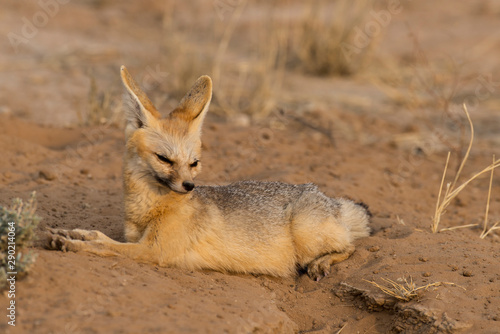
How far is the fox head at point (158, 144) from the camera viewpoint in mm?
5344

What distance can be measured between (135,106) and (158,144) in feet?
1.42

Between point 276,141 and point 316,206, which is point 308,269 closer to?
point 316,206

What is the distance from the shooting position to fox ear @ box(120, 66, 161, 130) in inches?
214

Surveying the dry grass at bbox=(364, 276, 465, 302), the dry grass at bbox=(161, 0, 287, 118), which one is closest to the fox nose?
the dry grass at bbox=(364, 276, 465, 302)

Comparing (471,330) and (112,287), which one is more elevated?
(112,287)

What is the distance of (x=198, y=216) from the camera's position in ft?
18.9

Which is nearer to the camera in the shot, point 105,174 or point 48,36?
point 105,174

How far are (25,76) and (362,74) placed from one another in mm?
7851

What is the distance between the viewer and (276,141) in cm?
1034

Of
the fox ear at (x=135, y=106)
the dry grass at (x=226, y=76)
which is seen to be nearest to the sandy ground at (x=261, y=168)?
the dry grass at (x=226, y=76)

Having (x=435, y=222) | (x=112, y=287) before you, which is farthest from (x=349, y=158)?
(x=112, y=287)

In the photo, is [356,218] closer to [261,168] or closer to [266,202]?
[266,202]

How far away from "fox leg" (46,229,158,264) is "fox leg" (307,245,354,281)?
1665 millimetres

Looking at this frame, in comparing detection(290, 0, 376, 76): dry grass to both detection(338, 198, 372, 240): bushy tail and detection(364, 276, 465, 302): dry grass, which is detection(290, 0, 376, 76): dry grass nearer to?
detection(338, 198, 372, 240): bushy tail
